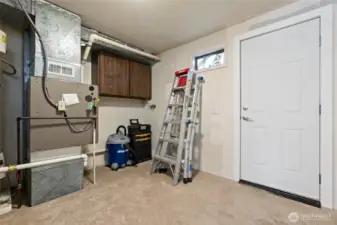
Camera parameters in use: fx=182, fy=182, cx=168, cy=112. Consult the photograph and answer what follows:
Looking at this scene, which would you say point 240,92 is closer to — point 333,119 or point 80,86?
point 333,119

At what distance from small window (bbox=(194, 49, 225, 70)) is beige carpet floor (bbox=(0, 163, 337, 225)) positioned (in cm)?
187

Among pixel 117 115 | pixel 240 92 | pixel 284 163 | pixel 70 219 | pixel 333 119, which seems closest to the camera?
pixel 70 219

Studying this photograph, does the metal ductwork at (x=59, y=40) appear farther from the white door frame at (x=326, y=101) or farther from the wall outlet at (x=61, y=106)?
the white door frame at (x=326, y=101)

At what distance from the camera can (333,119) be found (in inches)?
74.2

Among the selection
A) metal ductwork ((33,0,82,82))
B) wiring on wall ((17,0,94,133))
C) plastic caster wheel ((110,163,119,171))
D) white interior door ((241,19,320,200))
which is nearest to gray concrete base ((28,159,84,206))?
wiring on wall ((17,0,94,133))

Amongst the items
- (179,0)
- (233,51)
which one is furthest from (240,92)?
(179,0)

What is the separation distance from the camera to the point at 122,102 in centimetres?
386

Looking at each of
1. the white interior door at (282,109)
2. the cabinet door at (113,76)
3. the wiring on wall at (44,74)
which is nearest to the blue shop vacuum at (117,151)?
the cabinet door at (113,76)

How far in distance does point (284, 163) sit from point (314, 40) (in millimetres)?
1441

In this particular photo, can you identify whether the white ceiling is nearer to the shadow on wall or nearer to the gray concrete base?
the shadow on wall

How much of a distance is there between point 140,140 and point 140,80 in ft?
4.12

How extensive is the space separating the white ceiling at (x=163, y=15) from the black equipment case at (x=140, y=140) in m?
1.69

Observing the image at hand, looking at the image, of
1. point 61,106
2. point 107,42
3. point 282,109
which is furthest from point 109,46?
point 282,109
